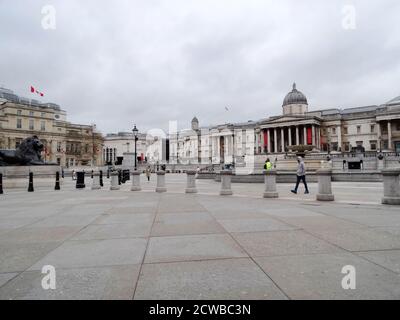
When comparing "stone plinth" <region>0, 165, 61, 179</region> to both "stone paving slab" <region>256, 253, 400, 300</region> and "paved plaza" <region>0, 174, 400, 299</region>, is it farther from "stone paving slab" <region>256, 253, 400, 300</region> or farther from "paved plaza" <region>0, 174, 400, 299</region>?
"stone paving slab" <region>256, 253, 400, 300</region>

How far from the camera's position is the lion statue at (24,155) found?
951 inches

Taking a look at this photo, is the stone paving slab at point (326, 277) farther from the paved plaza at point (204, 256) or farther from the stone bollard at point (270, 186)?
the stone bollard at point (270, 186)

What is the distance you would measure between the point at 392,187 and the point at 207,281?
945 centimetres

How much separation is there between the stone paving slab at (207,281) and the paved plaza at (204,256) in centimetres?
1

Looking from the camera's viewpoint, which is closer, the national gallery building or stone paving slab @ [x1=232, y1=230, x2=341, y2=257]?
stone paving slab @ [x1=232, y1=230, x2=341, y2=257]

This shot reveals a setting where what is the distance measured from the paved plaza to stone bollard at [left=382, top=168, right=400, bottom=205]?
2.19 metres

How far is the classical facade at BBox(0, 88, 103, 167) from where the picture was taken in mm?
71688

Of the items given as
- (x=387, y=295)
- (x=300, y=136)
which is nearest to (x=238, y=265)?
(x=387, y=295)

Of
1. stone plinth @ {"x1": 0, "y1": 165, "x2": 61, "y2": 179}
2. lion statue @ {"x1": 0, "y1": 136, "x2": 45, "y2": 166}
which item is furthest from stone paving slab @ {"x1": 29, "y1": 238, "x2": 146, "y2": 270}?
lion statue @ {"x1": 0, "y1": 136, "x2": 45, "y2": 166}

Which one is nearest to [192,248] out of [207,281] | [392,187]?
[207,281]

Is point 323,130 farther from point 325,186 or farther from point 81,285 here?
point 81,285

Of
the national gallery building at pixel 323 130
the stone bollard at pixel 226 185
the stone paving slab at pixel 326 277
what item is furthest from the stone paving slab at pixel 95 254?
the national gallery building at pixel 323 130

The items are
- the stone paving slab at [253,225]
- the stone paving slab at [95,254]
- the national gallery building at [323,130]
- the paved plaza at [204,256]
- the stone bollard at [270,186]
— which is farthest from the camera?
the national gallery building at [323,130]
